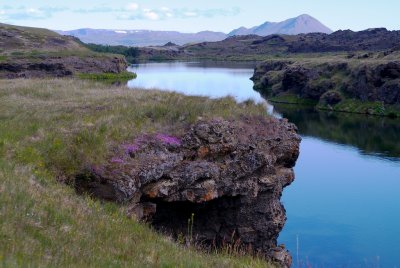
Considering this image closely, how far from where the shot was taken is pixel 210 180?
65.4 feet

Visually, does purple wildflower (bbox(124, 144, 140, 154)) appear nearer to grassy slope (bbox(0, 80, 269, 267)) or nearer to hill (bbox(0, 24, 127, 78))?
grassy slope (bbox(0, 80, 269, 267))

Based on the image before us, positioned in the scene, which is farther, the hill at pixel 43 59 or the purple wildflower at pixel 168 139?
the hill at pixel 43 59

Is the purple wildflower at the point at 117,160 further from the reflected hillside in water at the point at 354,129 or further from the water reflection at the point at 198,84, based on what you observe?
the reflected hillside in water at the point at 354,129

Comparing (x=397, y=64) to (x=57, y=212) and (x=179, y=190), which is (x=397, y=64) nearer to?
(x=179, y=190)

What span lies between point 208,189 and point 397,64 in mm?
83995

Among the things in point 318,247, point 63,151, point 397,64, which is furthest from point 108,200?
point 397,64

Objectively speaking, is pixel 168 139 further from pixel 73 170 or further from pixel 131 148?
pixel 73 170

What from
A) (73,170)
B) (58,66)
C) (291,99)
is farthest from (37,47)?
(73,170)

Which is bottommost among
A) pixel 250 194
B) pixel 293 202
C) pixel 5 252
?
pixel 293 202

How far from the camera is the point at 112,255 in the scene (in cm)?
930

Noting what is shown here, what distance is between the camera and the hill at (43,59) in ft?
279

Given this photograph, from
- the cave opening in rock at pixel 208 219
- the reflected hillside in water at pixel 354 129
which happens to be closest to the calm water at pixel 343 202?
the reflected hillside in water at pixel 354 129

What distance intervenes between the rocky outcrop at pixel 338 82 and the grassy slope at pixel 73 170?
74.7m

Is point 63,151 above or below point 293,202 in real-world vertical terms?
above
